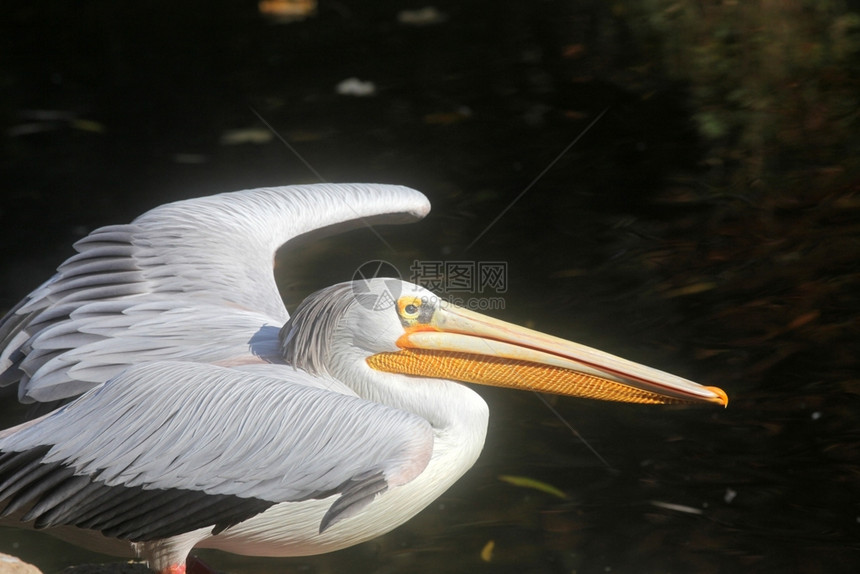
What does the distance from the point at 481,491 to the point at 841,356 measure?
1605 mm

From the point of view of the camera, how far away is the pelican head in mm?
2998

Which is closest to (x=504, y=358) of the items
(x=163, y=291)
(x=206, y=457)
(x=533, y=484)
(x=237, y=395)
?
(x=237, y=395)

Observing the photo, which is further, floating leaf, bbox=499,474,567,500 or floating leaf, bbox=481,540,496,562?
floating leaf, bbox=499,474,567,500

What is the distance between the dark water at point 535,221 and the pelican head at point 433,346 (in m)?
0.78

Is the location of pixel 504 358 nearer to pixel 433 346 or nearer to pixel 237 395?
pixel 433 346

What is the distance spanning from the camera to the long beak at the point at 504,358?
3.04 metres

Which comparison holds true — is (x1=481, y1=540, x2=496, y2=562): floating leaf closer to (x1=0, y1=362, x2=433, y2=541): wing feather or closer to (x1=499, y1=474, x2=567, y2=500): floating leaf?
(x1=499, y1=474, x2=567, y2=500): floating leaf

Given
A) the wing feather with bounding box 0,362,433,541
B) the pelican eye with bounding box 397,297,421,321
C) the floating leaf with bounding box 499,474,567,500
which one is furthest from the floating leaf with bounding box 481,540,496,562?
the pelican eye with bounding box 397,297,421,321

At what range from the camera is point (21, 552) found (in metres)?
3.81

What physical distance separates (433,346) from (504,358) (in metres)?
0.22

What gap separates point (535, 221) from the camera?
5.64m

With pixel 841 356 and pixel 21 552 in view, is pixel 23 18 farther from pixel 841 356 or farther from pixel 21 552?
pixel 841 356

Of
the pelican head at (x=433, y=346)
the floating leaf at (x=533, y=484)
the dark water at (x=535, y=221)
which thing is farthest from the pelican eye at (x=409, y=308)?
the floating leaf at (x=533, y=484)

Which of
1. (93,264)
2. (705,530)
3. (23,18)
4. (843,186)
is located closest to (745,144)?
(843,186)
